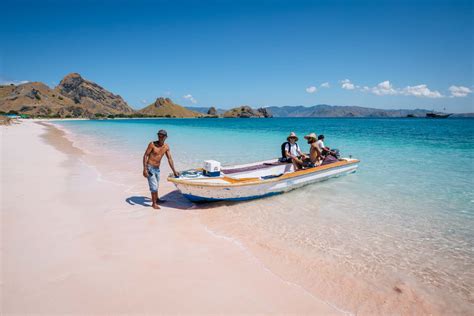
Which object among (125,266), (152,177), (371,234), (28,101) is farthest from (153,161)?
(28,101)

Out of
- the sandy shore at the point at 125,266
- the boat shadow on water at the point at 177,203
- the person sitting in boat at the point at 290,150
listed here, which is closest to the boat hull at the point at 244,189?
the boat shadow on water at the point at 177,203

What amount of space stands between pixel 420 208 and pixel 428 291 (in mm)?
4126

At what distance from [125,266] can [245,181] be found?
380 cm

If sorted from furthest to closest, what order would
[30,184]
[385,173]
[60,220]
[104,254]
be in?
[385,173] < [30,184] < [60,220] < [104,254]

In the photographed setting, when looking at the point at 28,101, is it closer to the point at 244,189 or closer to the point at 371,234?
the point at 244,189

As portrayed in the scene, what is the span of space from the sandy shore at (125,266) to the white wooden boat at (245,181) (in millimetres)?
718

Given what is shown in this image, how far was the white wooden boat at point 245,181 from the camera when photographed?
6617 mm

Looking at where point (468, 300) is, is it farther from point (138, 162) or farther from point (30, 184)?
point (138, 162)

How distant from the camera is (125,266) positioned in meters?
3.97

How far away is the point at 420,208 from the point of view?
723 centimetres

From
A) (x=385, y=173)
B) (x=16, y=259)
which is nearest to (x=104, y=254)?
(x=16, y=259)

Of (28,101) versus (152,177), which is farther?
(28,101)

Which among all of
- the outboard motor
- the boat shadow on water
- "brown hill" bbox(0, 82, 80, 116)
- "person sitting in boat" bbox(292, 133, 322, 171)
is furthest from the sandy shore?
"brown hill" bbox(0, 82, 80, 116)

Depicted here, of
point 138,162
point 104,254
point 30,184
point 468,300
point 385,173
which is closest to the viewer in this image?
point 468,300
